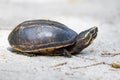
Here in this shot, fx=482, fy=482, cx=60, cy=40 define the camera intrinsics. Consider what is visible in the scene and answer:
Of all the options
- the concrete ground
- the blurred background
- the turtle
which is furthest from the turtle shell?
the blurred background

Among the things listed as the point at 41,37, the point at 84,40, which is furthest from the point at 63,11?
the point at 41,37

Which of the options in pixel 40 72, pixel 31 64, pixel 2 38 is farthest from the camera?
pixel 2 38

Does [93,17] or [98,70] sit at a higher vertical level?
[93,17]

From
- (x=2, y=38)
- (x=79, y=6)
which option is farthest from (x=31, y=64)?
(x=79, y=6)

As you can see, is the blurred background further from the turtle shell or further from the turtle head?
the turtle head

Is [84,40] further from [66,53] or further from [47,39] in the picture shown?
[47,39]

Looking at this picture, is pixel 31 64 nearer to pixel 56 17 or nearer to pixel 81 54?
pixel 81 54

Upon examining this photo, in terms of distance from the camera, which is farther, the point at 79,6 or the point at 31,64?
the point at 79,6
